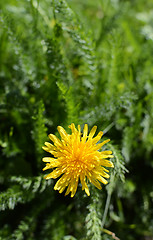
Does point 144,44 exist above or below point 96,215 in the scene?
above

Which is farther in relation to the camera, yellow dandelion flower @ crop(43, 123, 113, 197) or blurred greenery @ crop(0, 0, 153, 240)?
blurred greenery @ crop(0, 0, 153, 240)

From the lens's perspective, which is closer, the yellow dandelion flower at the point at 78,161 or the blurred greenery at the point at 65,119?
the yellow dandelion flower at the point at 78,161

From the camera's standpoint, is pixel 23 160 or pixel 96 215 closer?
pixel 96 215

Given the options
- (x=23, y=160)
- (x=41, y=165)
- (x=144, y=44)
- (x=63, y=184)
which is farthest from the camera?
(x=144, y=44)

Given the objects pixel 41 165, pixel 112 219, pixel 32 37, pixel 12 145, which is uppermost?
pixel 32 37

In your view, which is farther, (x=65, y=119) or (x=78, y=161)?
(x=65, y=119)

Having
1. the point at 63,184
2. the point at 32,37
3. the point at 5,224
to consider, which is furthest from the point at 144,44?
the point at 5,224

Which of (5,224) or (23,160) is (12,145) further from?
(5,224)

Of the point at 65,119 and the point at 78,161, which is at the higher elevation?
the point at 65,119
